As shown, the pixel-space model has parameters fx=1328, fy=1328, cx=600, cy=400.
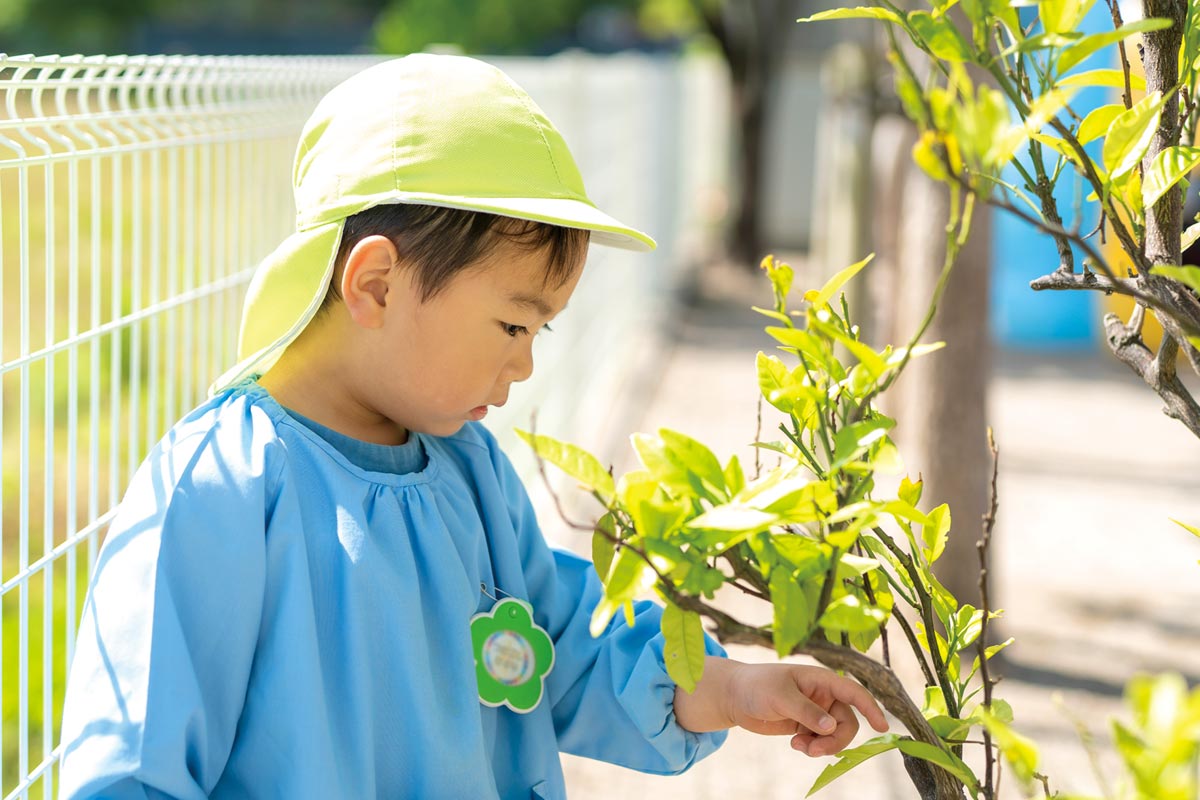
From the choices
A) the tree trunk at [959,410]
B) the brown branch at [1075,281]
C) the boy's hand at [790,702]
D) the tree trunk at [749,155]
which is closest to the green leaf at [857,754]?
the boy's hand at [790,702]

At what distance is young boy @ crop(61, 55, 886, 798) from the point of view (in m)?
1.23

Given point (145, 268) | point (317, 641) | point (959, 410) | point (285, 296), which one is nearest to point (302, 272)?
point (285, 296)

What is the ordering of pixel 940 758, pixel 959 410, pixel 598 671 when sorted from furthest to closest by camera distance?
pixel 959 410 → pixel 598 671 → pixel 940 758

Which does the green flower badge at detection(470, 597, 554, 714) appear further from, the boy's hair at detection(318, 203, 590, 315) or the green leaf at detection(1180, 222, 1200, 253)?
the green leaf at detection(1180, 222, 1200, 253)

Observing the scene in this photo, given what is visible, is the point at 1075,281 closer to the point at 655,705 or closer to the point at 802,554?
the point at 802,554

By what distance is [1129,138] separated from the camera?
37.4 inches

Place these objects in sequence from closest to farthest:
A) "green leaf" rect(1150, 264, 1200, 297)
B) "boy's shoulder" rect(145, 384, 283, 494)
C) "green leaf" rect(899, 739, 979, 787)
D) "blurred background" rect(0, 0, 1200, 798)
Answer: "green leaf" rect(1150, 264, 1200, 297), "green leaf" rect(899, 739, 979, 787), "boy's shoulder" rect(145, 384, 283, 494), "blurred background" rect(0, 0, 1200, 798)

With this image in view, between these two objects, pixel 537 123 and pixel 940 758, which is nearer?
pixel 940 758

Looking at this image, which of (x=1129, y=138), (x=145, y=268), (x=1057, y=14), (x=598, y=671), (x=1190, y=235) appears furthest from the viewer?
(x=145, y=268)

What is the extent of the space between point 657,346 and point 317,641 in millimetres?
7385

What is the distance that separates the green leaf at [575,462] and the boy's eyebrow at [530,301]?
17.6 inches

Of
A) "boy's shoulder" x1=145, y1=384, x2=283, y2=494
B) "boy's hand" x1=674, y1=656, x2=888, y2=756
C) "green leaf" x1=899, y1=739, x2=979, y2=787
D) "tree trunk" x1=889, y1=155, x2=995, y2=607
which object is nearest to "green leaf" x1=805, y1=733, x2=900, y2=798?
"green leaf" x1=899, y1=739, x2=979, y2=787

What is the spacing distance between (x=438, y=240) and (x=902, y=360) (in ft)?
2.10

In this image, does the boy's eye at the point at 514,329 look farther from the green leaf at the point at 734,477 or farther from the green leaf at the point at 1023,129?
the green leaf at the point at 1023,129
